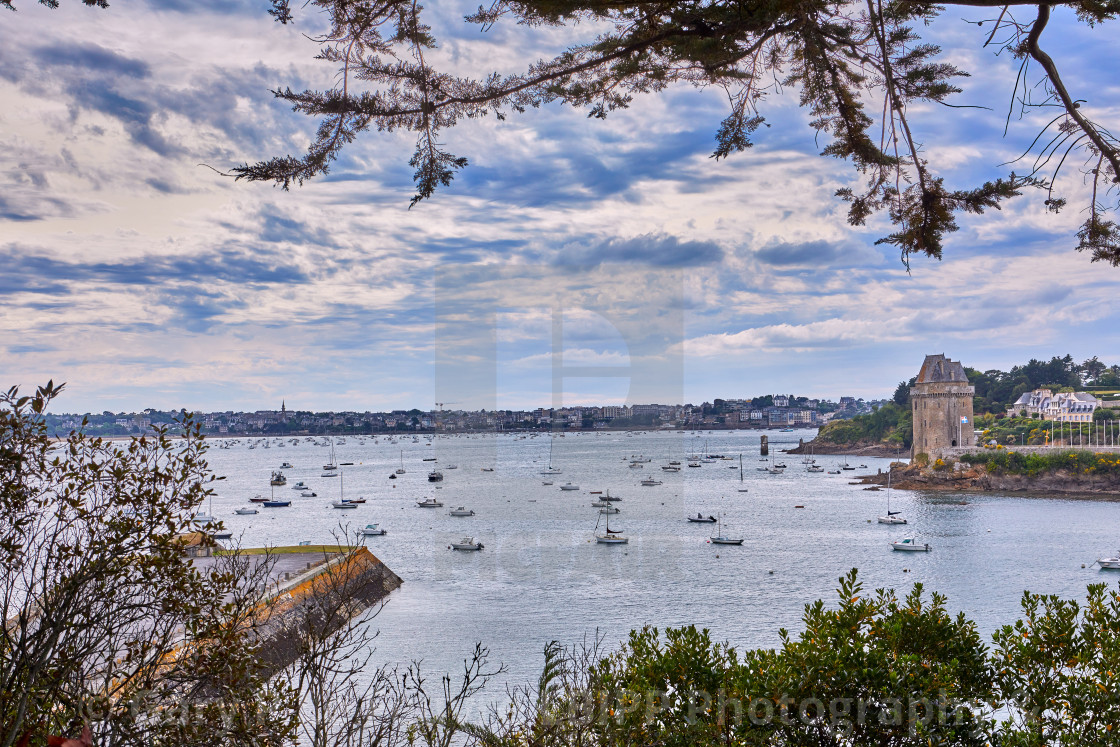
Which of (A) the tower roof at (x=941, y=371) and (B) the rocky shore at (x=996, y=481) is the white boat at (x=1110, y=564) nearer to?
(B) the rocky shore at (x=996, y=481)

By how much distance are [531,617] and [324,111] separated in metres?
21.1

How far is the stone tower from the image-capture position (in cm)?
6100

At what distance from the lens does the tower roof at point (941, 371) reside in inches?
2421

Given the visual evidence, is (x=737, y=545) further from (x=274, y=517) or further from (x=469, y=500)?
(x=274, y=517)

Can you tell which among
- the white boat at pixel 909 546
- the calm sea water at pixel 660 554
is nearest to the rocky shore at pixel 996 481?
the calm sea water at pixel 660 554

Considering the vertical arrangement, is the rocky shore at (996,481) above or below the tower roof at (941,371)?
below

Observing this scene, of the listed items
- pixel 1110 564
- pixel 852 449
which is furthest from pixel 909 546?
→ pixel 852 449

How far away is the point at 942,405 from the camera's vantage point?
200ft

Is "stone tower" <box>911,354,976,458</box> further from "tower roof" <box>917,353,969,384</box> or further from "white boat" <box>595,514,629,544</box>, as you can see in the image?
"white boat" <box>595,514,629,544</box>

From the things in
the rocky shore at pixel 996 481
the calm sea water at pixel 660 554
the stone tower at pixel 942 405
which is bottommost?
the calm sea water at pixel 660 554

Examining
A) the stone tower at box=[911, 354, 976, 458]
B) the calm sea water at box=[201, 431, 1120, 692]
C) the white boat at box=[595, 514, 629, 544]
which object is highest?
the stone tower at box=[911, 354, 976, 458]

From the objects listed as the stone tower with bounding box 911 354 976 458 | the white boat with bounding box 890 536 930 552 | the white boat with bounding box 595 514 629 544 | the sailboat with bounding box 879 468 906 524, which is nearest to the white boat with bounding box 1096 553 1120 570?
the white boat with bounding box 890 536 930 552

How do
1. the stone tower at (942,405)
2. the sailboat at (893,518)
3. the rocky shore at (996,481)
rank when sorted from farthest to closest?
1. the stone tower at (942,405)
2. the rocky shore at (996,481)
3. the sailboat at (893,518)

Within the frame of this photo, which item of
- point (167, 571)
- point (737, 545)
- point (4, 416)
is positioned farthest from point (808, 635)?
point (737, 545)
